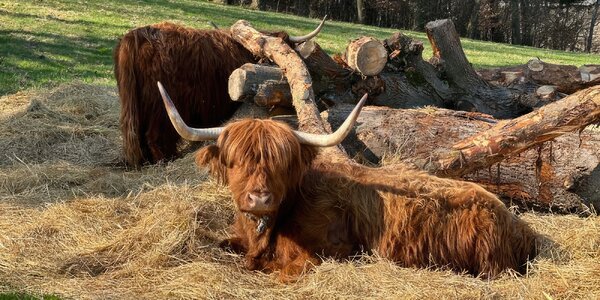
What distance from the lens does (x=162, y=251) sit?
4539 millimetres

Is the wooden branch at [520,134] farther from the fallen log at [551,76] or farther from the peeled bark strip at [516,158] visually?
the fallen log at [551,76]

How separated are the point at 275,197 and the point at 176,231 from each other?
1.04m

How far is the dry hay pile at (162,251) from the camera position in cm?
401

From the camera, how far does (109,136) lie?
26.2 feet

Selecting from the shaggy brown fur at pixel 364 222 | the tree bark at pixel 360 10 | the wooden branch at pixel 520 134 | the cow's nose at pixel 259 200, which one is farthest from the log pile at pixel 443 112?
the tree bark at pixel 360 10

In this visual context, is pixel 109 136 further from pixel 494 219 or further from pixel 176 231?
pixel 494 219

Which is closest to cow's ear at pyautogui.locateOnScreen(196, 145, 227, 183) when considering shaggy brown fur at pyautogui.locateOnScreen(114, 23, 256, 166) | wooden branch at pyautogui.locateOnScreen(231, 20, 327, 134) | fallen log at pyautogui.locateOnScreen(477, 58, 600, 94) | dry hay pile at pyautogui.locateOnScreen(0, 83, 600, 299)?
dry hay pile at pyautogui.locateOnScreen(0, 83, 600, 299)

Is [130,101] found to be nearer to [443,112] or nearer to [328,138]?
[443,112]

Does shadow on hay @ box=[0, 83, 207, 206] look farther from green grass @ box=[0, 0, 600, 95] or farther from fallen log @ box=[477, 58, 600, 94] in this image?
fallen log @ box=[477, 58, 600, 94]

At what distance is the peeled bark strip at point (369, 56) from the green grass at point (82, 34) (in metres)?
5.42

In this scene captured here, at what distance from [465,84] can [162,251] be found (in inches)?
188

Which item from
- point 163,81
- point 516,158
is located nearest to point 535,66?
point 516,158

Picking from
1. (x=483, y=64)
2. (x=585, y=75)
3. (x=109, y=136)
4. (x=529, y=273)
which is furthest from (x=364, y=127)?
(x=483, y=64)

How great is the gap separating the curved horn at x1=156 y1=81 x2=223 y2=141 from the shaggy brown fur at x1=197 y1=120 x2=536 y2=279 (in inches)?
3.1
